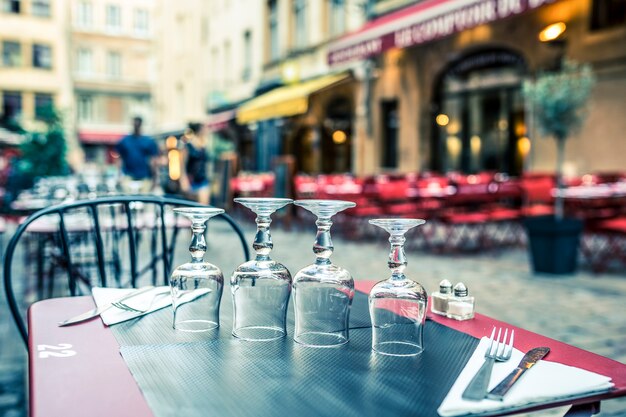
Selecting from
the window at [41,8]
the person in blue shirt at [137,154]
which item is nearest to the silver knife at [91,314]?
the person in blue shirt at [137,154]

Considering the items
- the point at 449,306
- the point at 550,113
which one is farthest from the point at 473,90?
the point at 449,306

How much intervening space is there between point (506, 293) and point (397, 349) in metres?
5.13

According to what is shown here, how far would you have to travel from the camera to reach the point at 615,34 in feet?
35.6

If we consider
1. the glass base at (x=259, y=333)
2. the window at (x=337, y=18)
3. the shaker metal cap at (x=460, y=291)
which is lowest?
the glass base at (x=259, y=333)

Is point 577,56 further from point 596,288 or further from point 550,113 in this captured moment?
point 596,288

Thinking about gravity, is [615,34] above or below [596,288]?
above

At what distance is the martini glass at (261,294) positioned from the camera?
1.52 metres

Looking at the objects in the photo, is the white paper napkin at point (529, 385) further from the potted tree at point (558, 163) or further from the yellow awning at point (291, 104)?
the yellow awning at point (291, 104)

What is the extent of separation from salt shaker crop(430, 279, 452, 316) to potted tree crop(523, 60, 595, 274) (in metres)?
5.81

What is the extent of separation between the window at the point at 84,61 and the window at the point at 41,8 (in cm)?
488

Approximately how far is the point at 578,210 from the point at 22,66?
132ft

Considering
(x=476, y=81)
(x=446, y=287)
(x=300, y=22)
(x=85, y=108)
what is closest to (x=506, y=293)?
(x=446, y=287)

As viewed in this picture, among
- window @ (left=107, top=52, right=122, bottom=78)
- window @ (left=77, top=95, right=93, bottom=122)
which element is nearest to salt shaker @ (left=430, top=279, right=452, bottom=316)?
window @ (left=77, top=95, right=93, bottom=122)

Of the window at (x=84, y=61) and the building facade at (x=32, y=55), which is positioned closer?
the building facade at (x=32, y=55)
